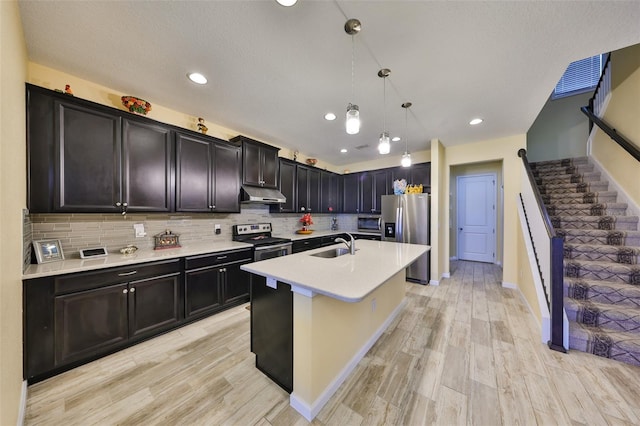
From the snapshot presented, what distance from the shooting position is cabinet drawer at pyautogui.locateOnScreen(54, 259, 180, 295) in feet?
5.72

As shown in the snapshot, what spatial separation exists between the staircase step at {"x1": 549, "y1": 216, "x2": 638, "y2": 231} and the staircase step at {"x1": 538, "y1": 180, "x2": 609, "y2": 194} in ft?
Result: 2.48

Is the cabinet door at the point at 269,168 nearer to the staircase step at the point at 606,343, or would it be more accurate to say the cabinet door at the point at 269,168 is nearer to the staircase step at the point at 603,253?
the staircase step at the point at 606,343

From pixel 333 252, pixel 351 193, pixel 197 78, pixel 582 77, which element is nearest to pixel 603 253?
pixel 333 252

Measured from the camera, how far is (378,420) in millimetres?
1384

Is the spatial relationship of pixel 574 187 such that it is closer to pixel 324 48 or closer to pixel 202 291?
pixel 324 48

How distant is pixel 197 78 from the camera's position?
6.84 feet

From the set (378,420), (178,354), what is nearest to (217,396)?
(178,354)

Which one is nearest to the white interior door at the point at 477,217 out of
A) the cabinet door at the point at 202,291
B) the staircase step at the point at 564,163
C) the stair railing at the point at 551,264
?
the staircase step at the point at 564,163

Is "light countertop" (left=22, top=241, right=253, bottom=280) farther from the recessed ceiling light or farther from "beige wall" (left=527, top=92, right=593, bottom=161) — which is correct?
"beige wall" (left=527, top=92, right=593, bottom=161)

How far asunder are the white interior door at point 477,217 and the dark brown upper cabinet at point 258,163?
4.88m

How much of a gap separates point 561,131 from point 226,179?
683cm

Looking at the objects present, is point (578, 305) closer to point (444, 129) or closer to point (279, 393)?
point (444, 129)

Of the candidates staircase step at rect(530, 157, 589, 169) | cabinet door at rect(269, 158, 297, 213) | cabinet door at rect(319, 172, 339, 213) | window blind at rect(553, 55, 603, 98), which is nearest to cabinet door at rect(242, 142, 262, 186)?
cabinet door at rect(269, 158, 297, 213)

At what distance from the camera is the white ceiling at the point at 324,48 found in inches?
54.8
